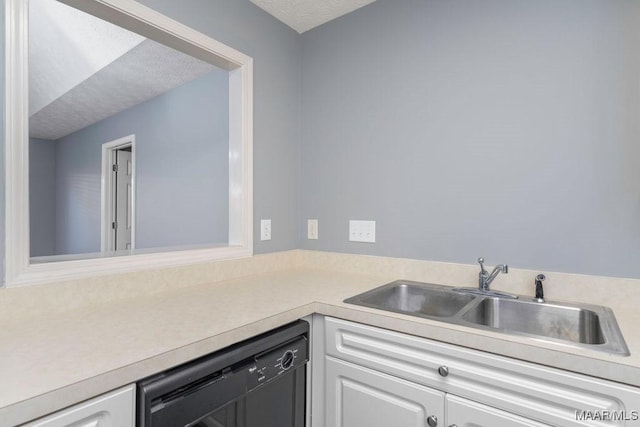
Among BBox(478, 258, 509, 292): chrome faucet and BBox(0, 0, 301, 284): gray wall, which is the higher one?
BBox(0, 0, 301, 284): gray wall

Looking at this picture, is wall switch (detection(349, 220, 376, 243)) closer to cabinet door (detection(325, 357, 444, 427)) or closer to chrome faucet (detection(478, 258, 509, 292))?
chrome faucet (detection(478, 258, 509, 292))

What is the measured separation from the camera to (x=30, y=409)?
59 cm

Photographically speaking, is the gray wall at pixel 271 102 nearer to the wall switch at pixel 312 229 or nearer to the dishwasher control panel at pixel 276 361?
the wall switch at pixel 312 229

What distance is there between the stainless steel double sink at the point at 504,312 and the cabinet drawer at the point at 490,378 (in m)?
Result: 0.09

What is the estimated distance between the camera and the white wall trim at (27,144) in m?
1.01

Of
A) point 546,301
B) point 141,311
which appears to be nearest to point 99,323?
point 141,311

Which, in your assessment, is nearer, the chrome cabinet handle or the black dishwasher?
the black dishwasher

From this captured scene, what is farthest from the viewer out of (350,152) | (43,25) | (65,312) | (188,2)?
(43,25)

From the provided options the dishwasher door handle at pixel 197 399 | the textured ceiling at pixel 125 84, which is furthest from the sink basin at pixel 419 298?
the textured ceiling at pixel 125 84

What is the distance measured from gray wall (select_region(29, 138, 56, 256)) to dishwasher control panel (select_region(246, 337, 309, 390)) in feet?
21.3

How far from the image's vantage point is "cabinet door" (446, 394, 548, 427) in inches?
35.0

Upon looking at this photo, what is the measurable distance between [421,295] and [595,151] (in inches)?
35.1

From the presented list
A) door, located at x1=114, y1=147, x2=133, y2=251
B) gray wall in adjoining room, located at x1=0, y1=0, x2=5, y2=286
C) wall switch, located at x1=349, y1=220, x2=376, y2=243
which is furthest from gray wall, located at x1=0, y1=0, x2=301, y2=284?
door, located at x1=114, y1=147, x2=133, y2=251

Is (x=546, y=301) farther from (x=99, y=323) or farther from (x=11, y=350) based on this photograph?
(x=11, y=350)
